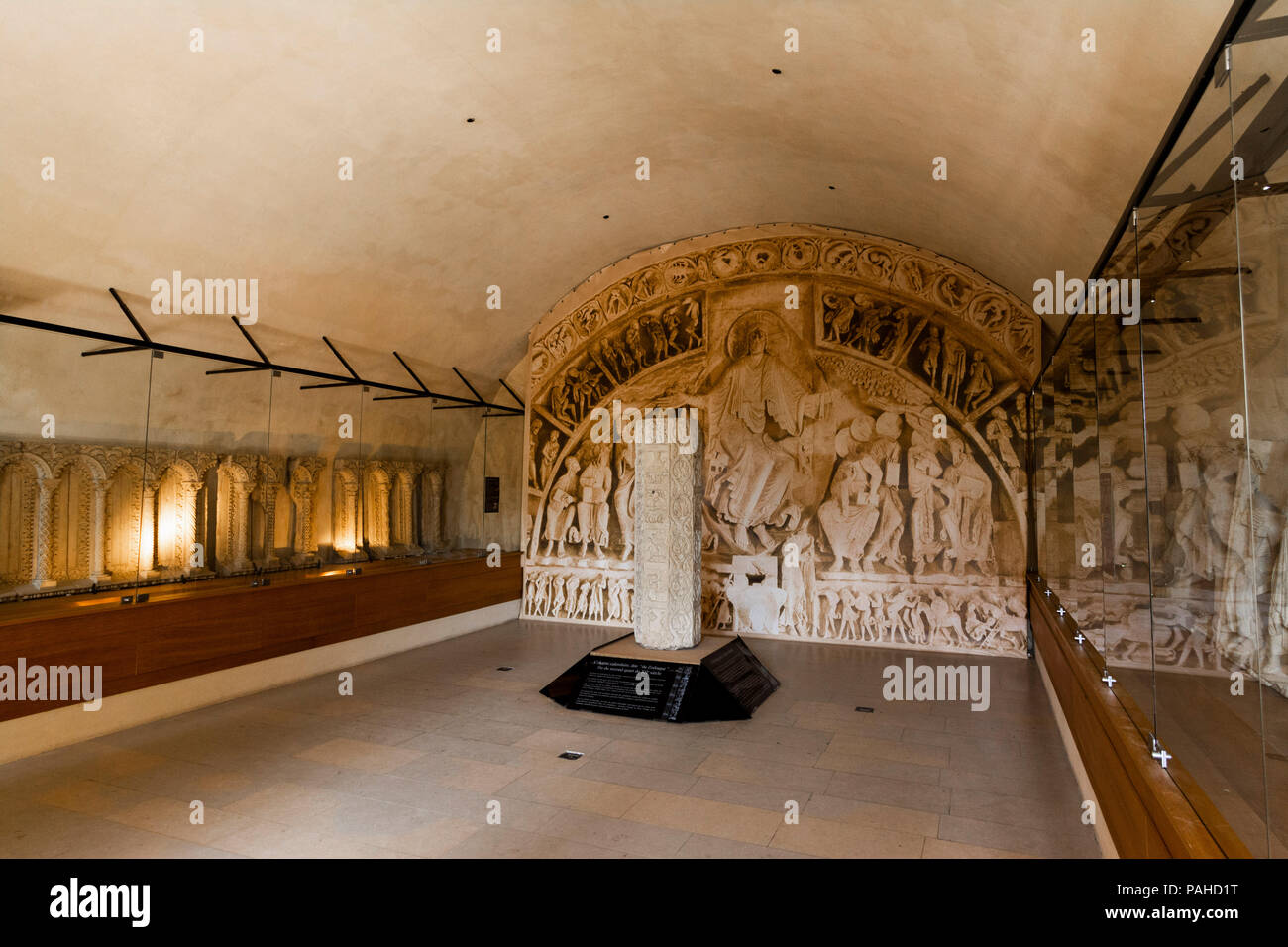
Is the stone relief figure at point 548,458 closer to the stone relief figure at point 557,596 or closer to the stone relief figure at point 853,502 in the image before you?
the stone relief figure at point 557,596

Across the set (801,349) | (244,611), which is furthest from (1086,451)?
(244,611)

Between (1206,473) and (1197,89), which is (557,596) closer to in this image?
(1206,473)

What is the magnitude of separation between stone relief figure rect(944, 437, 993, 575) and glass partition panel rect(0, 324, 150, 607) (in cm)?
888

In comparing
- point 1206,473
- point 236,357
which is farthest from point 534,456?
point 1206,473

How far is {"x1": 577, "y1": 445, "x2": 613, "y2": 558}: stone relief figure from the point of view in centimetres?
1108

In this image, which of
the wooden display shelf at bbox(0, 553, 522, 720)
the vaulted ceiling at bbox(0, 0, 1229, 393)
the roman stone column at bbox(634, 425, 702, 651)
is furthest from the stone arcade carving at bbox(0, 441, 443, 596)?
the roman stone column at bbox(634, 425, 702, 651)

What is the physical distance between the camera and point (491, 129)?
6.83m

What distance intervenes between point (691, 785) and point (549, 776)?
3.19ft

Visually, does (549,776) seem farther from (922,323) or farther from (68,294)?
(922,323)

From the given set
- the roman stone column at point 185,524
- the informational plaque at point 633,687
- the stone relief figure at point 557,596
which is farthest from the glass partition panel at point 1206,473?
the stone relief figure at point 557,596

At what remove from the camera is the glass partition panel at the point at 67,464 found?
5496 millimetres

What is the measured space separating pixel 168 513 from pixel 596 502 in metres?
5.73

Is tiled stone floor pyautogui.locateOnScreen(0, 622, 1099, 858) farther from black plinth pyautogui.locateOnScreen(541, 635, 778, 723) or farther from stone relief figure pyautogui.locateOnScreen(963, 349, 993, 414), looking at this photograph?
stone relief figure pyautogui.locateOnScreen(963, 349, 993, 414)

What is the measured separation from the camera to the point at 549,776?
498 centimetres
